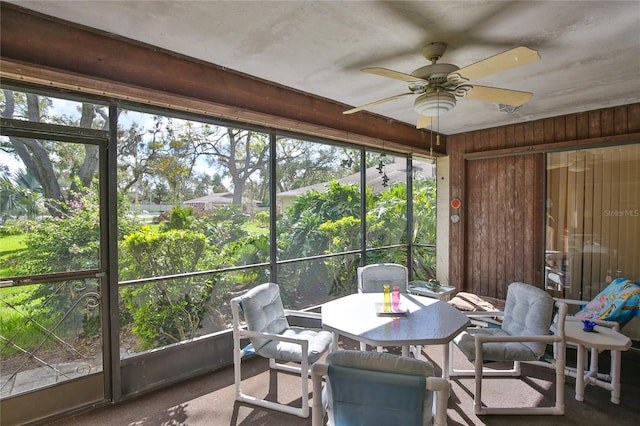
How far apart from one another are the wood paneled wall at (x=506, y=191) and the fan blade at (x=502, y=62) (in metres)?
3.01

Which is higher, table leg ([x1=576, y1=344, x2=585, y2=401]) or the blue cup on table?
the blue cup on table

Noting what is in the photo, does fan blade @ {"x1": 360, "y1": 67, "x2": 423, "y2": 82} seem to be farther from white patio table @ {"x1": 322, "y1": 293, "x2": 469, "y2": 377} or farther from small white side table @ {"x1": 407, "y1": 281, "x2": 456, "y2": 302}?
small white side table @ {"x1": 407, "y1": 281, "x2": 456, "y2": 302}

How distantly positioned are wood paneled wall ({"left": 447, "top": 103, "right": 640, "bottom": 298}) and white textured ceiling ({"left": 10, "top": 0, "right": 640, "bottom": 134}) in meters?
1.03

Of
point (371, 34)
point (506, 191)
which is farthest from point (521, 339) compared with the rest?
point (506, 191)

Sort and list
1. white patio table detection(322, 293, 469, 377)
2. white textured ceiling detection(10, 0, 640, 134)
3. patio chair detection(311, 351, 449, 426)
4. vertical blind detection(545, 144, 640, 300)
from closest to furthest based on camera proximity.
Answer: patio chair detection(311, 351, 449, 426), white textured ceiling detection(10, 0, 640, 134), white patio table detection(322, 293, 469, 377), vertical blind detection(545, 144, 640, 300)

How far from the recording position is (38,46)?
6.82ft

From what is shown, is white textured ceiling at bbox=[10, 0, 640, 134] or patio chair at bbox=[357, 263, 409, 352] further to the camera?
patio chair at bbox=[357, 263, 409, 352]

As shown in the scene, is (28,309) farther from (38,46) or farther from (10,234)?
(38,46)

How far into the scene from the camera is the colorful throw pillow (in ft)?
10.4

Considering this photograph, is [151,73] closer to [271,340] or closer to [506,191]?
[271,340]

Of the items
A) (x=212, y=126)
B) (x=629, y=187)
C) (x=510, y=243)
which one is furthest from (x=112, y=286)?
(x=629, y=187)

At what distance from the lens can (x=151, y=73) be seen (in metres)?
2.52

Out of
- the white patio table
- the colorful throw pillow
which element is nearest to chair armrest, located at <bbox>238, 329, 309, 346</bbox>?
the white patio table

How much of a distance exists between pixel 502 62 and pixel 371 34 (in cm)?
85
